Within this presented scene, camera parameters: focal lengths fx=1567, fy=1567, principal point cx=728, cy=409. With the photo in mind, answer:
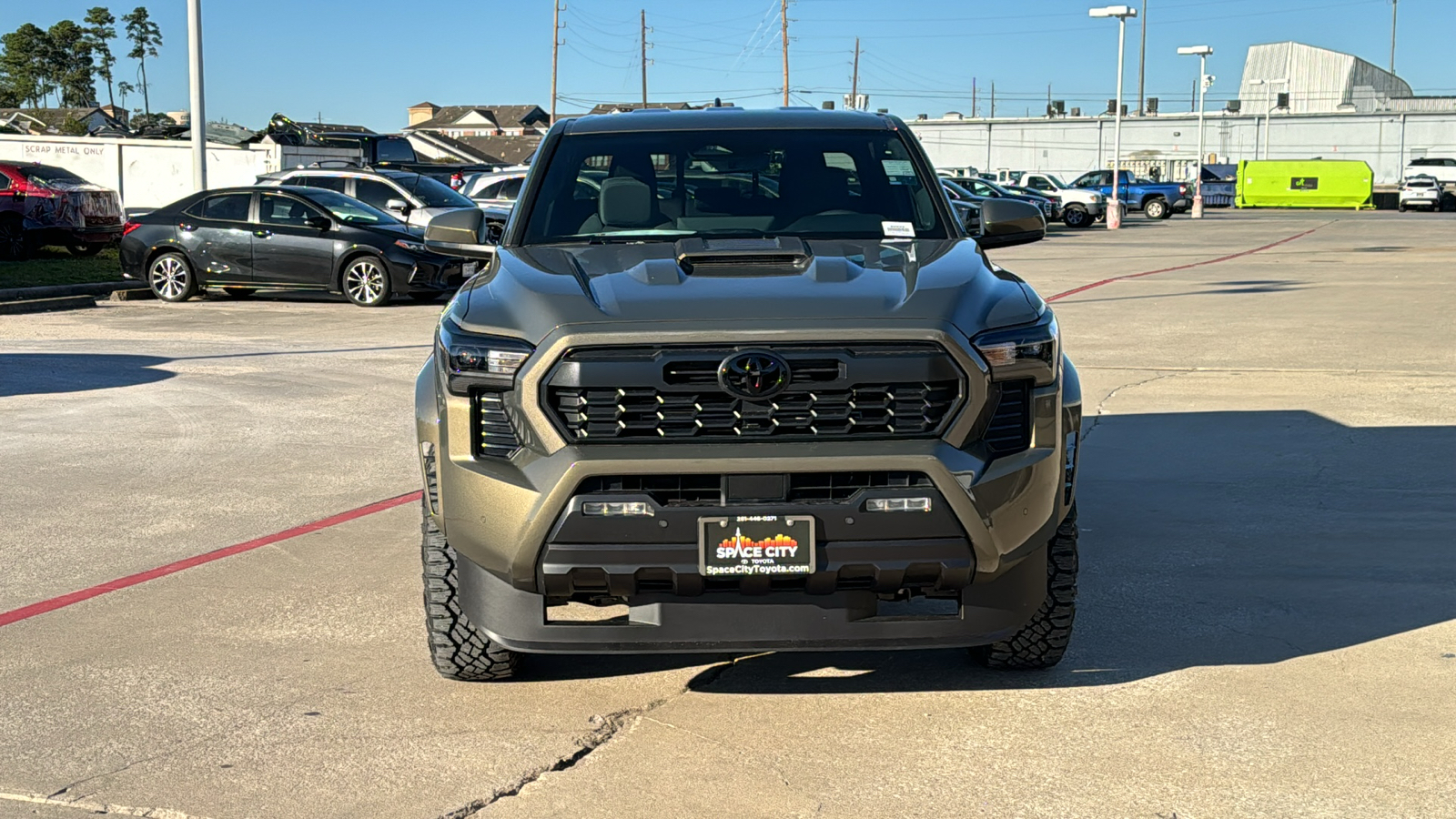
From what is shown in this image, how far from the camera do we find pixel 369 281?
61.7ft

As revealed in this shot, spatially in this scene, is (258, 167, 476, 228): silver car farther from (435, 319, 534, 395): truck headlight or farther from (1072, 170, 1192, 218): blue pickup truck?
(1072, 170, 1192, 218): blue pickup truck

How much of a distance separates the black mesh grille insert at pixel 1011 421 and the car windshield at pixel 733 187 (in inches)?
53.9

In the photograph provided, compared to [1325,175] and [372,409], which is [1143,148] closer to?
[1325,175]

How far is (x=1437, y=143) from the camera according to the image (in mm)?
83250

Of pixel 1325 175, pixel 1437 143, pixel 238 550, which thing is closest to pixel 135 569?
pixel 238 550

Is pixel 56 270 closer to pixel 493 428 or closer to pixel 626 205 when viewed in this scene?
pixel 626 205

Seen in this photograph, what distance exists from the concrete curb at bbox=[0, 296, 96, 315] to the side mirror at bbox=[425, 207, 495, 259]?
44.7 ft

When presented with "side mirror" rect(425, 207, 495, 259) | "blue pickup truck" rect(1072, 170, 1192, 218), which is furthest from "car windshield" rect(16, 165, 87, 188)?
"blue pickup truck" rect(1072, 170, 1192, 218)

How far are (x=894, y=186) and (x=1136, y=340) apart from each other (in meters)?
9.14

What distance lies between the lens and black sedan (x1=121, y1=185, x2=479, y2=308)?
18797 mm

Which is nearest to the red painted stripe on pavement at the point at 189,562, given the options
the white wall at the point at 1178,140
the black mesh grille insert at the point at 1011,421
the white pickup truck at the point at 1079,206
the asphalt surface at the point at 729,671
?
the asphalt surface at the point at 729,671

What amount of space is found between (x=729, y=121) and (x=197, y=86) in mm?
18879

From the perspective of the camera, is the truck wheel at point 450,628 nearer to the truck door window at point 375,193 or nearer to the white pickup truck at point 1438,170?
the truck door window at point 375,193

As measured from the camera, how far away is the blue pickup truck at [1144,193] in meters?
55.4
